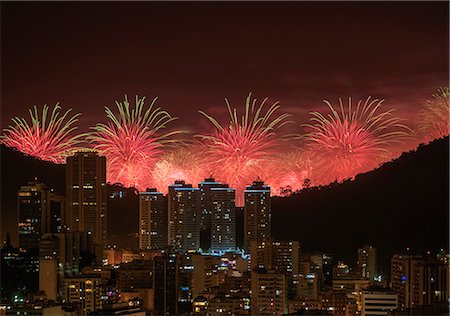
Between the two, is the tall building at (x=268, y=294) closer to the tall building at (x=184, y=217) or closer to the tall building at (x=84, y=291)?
the tall building at (x=84, y=291)

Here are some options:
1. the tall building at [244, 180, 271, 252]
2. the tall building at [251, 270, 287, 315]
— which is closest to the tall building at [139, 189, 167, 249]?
the tall building at [244, 180, 271, 252]

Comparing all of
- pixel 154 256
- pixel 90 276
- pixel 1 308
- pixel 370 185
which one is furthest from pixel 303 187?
pixel 1 308

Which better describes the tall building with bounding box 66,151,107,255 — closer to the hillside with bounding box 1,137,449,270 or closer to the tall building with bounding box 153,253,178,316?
the hillside with bounding box 1,137,449,270

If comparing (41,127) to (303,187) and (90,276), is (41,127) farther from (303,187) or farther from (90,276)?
(303,187)

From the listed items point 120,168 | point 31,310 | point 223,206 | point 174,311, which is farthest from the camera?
point 223,206

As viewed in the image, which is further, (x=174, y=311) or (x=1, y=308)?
Answer: (x=174, y=311)

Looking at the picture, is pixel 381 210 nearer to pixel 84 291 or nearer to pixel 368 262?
pixel 368 262

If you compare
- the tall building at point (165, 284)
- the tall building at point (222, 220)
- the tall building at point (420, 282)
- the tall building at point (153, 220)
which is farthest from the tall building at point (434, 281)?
the tall building at point (153, 220)
